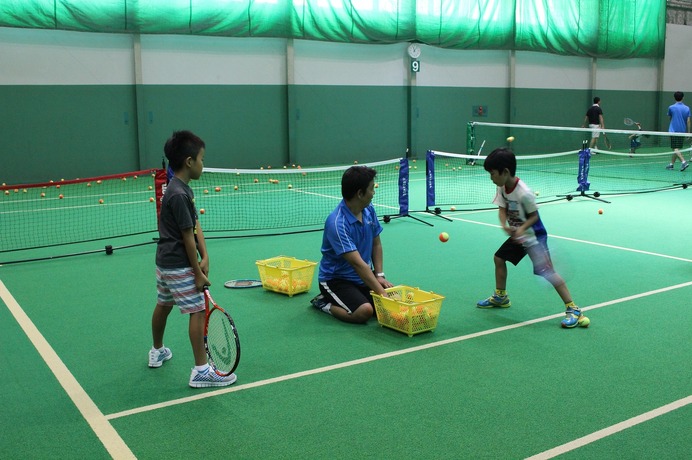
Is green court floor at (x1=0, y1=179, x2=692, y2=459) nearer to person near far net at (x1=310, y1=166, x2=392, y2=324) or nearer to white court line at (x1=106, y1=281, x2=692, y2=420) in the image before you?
white court line at (x1=106, y1=281, x2=692, y2=420)

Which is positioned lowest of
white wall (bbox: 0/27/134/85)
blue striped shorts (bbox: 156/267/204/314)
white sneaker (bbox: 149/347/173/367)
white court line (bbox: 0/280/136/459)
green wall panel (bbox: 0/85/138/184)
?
white court line (bbox: 0/280/136/459)

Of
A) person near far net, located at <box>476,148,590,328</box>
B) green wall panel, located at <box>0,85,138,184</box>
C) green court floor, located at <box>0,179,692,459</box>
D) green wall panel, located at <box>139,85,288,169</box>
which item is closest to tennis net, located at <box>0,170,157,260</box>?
green wall panel, located at <box>0,85,138,184</box>

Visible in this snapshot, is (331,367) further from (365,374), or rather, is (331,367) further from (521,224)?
(521,224)

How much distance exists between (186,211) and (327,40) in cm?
1735

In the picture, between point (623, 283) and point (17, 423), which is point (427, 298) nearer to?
point (623, 283)

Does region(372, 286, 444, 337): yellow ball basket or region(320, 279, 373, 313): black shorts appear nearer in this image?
region(372, 286, 444, 337): yellow ball basket

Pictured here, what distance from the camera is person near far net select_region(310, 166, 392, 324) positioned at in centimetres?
596

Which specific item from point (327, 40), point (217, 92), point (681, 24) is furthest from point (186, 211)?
point (681, 24)

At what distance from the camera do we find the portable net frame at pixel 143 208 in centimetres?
1002

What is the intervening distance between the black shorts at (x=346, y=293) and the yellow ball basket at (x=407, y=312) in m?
0.24

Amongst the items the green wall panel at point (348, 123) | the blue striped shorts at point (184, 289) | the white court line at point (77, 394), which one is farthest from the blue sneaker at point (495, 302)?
the green wall panel at point (348, 123)

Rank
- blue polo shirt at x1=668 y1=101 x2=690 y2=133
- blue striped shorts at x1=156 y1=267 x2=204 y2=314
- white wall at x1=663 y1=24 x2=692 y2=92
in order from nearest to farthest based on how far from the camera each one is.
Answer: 1. blue striped shorts at x1=156 y1=267 x2=204 y2=314
2. blue polo shirt at x1=668 y1=101 x2=690 y2=133
3. white wall at x1=663 y1=24 x2=692 y2=92

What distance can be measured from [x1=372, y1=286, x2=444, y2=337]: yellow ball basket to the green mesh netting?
14.2m

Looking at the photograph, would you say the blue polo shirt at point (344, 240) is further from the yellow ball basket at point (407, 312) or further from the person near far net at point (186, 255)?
the person near far net at point (186, 255)
